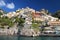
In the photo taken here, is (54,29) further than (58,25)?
No

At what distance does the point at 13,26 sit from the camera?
39.8m

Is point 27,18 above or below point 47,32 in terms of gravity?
above

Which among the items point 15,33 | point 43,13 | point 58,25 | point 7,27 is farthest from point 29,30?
point 43,13

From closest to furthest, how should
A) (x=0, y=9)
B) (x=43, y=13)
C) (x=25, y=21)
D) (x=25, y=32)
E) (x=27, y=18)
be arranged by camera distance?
(x=25, y=32) → (x=25, y=21) → (x=27, y=18) → (x=43, y=13) → (x=0, y=9)

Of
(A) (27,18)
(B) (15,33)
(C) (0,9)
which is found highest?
(C) (0,9)

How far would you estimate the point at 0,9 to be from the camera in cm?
6234

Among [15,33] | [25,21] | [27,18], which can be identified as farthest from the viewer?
[27,18]

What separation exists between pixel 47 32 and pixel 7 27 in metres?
7.37

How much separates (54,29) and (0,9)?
25308mm

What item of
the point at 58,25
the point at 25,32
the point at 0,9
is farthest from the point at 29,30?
the point at 0,9

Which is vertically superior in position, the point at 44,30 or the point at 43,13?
the point at 43,13

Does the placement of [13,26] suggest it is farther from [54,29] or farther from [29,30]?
[54,29]

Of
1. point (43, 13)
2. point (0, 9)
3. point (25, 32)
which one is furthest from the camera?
point (0, 9)

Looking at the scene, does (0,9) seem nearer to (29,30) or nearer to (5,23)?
(5,23)
